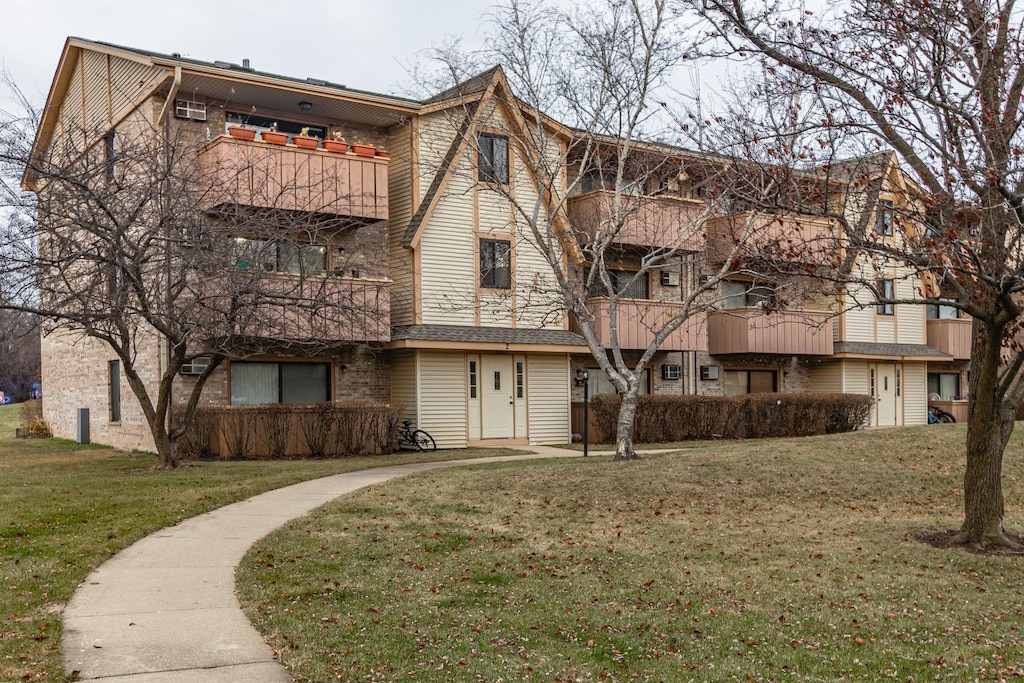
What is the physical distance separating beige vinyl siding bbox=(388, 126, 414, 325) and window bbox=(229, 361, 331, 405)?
7.48 feet

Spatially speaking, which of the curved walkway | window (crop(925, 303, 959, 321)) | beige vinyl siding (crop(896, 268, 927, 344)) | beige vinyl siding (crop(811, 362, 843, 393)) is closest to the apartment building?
beige vinyl siding (crop(811, 362, 843, 393))

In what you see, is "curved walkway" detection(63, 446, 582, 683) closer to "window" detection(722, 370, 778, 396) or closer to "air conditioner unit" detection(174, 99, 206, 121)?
"air conditioner unit" detection(174, 99, 206, 121)

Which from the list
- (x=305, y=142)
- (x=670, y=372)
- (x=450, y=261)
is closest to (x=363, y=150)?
(x=305, y=142)

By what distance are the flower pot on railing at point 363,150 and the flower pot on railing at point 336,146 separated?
295 mm

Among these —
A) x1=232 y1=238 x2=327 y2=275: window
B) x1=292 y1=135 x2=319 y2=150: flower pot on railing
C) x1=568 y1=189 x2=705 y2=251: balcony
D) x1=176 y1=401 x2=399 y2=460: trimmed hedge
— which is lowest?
x1=176 y1=401 x2=399 y2=460: trimmed hedge

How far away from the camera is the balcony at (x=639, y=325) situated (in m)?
26.3

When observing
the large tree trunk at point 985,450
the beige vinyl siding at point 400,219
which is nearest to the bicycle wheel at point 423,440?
the beige vinyl siding at point 400,219

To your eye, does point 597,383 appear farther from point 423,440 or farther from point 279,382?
point 279,382

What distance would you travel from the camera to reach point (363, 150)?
2291 centimetres

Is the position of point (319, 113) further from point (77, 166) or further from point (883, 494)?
point (883, 494)

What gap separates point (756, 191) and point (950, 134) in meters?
1.89

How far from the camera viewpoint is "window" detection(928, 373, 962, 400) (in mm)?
35719

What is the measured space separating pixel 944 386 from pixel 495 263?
19.6 m

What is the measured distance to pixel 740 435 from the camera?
90.3 feet
